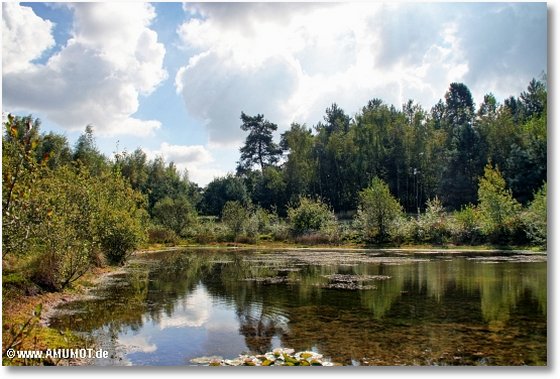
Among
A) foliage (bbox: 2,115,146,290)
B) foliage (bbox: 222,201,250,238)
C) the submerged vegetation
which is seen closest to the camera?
foliage (bbox: 2,115,146,290)

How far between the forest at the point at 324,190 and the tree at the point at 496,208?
0.31ft

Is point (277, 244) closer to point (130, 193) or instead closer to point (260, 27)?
point (130, 193)

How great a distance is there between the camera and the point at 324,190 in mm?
52656

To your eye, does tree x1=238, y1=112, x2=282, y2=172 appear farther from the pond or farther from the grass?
the grass

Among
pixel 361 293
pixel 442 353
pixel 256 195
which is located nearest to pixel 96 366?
pixel 442 353

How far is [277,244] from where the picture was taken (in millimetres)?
39938

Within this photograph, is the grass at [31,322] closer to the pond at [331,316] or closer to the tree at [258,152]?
the pond at [331,316]

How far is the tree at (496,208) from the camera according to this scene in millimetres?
25119

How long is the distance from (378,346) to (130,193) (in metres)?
20.0

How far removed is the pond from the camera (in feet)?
28.1

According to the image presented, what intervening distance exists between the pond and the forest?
2.06 metres

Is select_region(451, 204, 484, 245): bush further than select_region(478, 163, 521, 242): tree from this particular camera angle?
Yes

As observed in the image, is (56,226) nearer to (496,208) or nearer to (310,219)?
(496,208)

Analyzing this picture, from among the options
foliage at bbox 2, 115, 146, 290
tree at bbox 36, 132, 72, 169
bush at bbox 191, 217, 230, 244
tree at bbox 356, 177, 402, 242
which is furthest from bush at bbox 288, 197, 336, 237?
foliage at bbox 2, 115, 146, 290
